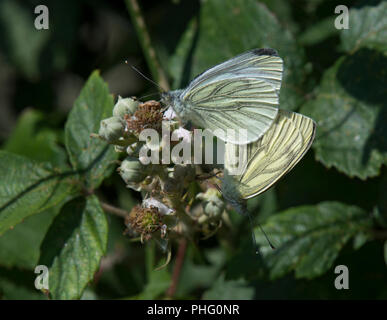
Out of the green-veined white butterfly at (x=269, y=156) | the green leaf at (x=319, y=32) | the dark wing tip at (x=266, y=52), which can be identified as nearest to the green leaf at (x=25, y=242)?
the green-veined white butterfly at (x=269, y=156)

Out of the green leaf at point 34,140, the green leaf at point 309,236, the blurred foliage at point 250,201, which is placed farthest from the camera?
the green leaf at point 34,140

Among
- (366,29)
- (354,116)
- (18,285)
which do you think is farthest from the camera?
(18,285)

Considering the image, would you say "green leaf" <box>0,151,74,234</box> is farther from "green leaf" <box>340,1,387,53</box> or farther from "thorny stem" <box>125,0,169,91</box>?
"green leaf" <box>340,1,387,53</box>

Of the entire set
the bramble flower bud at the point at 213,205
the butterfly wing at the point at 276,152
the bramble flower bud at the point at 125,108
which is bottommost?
the bramble flower bud at the point at 213,205

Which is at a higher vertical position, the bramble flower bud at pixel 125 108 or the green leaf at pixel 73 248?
the bramble flower bud at pixel 125 108

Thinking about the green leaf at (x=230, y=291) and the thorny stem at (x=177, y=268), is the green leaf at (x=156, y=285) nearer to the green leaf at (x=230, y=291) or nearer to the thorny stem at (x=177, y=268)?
the thorny stem at (x=177, y=268)

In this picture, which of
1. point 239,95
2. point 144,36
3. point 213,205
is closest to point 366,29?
point 239,95

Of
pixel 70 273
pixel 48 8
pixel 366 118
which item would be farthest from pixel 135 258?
pixel 48 8

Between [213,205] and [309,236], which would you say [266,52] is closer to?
[213,205]
